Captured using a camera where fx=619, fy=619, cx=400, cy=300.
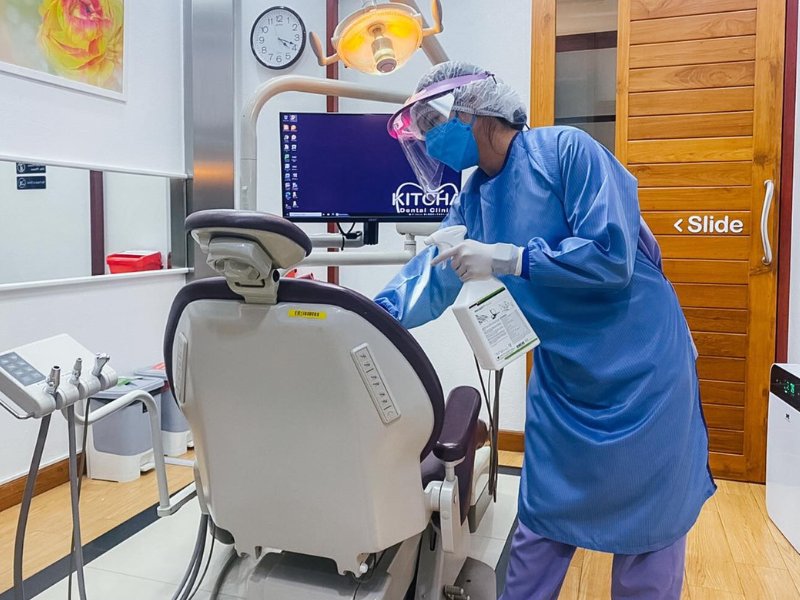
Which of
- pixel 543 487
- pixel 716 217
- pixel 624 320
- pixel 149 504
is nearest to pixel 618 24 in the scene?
pixel 716 217

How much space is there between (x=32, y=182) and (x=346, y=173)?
132cm

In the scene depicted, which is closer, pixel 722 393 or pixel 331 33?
pixel 722 393

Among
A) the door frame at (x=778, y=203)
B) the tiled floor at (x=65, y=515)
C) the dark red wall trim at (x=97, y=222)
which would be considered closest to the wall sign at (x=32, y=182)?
the dark red wall trim at (x=97, y=222)

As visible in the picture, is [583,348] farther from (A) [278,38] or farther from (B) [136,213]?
(A) [278,38]

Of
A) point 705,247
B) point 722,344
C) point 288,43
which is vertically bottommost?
point 722,344

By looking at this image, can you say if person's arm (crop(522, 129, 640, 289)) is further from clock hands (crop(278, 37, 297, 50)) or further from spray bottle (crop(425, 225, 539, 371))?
clock hands (crop(278, 37, 297, 50))

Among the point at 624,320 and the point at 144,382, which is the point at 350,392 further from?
the point at 144,382

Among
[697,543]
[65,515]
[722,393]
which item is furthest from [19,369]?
[722,393]

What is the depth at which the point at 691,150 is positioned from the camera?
2.67 meters

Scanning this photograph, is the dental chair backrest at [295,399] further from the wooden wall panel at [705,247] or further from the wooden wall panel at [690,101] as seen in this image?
the wooden wall panel at [690,101]

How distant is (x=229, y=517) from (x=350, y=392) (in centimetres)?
42

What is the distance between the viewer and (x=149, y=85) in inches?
115

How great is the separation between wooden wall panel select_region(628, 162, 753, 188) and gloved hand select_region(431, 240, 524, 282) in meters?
1.87

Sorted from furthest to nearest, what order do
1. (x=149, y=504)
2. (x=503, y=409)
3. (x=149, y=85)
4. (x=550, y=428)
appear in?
1. (x=503, y=409)
2. (x=149, y=85)
3. (x=149, y=504)
4. (x=550, y=428)
